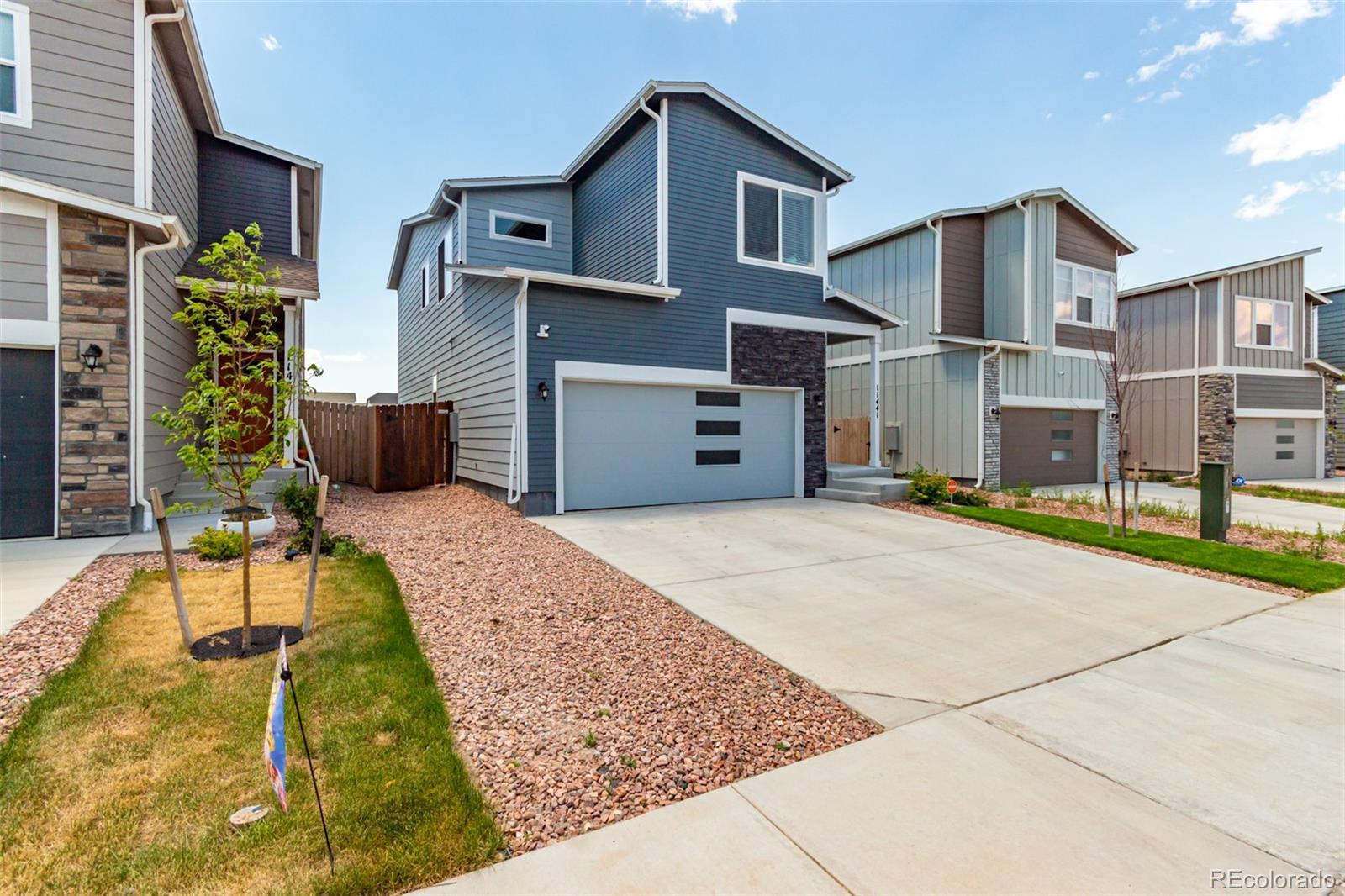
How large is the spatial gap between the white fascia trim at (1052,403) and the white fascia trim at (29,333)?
49.8ft

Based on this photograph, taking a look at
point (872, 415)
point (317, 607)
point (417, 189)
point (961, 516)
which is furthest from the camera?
point (417, 189)

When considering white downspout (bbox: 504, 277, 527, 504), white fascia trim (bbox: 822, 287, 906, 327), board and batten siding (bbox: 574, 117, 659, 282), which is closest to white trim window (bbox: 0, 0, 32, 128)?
white downspout (bbox: 504, 277, 527, 504)

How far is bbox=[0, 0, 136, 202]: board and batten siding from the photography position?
6.65 m

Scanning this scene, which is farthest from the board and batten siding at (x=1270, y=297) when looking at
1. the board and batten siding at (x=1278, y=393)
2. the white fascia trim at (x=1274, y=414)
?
the white fascia trim at (x=1274, y=414)

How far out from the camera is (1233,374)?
16.1 meters

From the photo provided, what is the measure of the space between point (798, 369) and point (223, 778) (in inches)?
401

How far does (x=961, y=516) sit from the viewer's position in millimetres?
9461

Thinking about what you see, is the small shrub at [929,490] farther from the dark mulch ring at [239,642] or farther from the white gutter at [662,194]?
the dark mulch ring at [239,642]

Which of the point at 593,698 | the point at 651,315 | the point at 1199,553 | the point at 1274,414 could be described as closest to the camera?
the point at 593,698

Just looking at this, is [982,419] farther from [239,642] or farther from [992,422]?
[239,642]

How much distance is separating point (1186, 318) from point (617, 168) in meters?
15.8

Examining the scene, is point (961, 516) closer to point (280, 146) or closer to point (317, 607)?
point (317, 607)

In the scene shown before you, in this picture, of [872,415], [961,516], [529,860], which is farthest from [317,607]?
[872,415]

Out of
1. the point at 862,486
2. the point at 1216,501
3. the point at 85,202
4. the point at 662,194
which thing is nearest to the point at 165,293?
the point at 85,202
